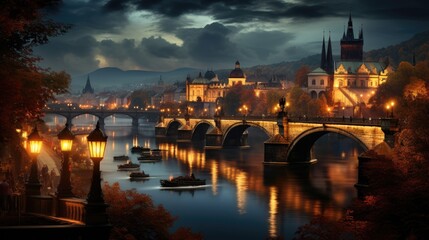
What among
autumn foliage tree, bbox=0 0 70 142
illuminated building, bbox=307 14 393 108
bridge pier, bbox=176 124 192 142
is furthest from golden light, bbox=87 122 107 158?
illuminated building, bbox=307 14 393 108

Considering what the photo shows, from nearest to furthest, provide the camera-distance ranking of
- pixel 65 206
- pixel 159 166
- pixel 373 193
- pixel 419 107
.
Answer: pixel 65 206 < pixel 373 193 < pixel 419 107 < pixel 159 166

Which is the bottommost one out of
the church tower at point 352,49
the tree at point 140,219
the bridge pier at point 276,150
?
the tree at point 140,219

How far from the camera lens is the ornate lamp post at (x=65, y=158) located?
56.6 ft

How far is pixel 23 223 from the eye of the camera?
1659 centimetres

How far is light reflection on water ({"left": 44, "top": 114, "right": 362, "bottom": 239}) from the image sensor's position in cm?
4181

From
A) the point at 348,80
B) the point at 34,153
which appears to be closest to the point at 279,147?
the point at 34,153

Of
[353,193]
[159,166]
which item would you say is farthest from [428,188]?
[159,166]

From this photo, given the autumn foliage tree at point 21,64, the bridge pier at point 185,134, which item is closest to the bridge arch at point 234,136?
the bridge pier at point 185,134

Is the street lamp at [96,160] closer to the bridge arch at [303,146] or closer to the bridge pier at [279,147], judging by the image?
the bridge arch at [303,146]

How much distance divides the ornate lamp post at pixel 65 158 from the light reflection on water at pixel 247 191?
21.0 meters

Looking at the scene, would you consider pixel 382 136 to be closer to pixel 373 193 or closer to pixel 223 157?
pixel 373 193

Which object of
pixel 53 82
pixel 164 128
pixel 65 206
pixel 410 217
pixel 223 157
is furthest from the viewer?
pixel 164 128

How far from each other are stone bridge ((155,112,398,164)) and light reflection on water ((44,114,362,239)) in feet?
8.12

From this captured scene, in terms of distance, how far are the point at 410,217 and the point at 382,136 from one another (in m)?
28.1
